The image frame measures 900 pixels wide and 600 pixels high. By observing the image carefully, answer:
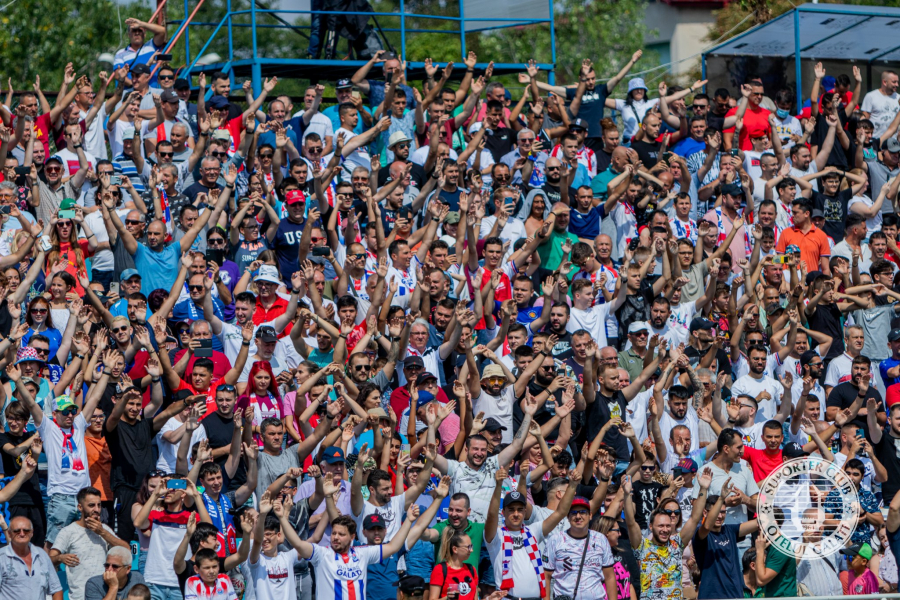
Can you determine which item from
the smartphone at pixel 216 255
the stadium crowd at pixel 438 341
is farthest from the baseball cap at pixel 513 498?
the smartphone at pixel 216 255

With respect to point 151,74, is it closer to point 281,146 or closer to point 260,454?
point 281,146

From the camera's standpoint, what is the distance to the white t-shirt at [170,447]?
41.1 feet

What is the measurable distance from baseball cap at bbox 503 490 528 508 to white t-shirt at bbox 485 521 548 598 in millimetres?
230

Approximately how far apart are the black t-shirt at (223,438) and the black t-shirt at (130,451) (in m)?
0.52

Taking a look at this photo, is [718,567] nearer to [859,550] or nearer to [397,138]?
[859,550]

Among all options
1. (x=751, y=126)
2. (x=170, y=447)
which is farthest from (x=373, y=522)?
(x=751, y=126)

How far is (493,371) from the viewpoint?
44.9ft

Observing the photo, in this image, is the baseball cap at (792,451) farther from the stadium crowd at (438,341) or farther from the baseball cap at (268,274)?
the baseball cap at (268,274)

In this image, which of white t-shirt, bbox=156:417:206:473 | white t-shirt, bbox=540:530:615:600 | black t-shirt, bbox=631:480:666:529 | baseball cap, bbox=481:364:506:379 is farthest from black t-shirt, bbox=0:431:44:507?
black t-shirt, bbox=631:480:666:529

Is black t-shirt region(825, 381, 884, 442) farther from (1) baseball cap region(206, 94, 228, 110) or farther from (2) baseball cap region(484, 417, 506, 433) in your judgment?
(1) baseball cap region(206, 94, 228, 110)

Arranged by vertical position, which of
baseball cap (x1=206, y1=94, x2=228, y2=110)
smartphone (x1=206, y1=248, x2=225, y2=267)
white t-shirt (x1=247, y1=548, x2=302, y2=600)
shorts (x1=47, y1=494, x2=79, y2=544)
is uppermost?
baseball cap (x1=206, y1=94, x2=228, y2=110)

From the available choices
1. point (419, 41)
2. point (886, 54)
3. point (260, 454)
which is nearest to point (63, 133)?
point (260, 454)

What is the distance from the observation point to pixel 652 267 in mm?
15906

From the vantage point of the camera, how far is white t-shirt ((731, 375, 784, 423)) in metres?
14.7
